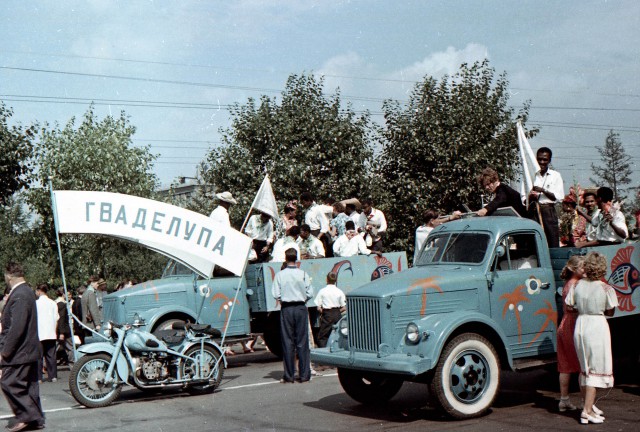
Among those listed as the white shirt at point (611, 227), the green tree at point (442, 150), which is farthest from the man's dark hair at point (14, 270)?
the green tree at point (442, 150)

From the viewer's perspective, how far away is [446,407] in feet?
29.2

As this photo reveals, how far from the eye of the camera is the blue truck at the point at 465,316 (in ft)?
29.6

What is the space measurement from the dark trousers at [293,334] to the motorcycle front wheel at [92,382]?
8.65ft

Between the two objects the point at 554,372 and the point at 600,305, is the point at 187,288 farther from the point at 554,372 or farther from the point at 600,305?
the point at 600,305

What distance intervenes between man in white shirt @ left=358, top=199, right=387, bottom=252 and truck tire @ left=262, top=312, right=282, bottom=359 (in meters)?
2.59

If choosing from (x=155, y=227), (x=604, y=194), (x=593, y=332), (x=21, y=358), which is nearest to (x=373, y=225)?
(x=155, y=227)

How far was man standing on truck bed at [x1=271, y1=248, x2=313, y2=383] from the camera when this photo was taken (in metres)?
12.6

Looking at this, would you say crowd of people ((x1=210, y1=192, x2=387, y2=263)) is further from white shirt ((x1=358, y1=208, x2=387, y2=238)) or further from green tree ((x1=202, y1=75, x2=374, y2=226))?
green tree ((x1=202, y1=75, x2=374, y2=226))

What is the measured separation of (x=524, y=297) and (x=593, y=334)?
4.84ft

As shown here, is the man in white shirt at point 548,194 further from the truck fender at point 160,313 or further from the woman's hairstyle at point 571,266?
the truck fender at point 160,313

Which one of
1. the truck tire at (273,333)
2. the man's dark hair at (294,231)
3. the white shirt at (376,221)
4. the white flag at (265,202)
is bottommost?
the truck tire at (273,333)

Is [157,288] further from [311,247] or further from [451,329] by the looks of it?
[451,329]

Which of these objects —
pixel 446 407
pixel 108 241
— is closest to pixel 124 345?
pixel 446 407

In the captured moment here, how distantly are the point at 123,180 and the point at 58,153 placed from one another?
121 inches
